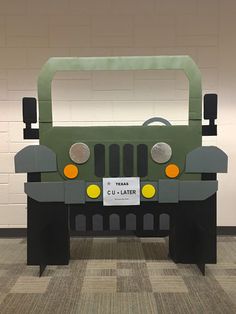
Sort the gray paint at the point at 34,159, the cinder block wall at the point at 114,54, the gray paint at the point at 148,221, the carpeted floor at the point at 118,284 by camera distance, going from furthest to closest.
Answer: the cinder block wall at the point at 114,54 → the gray paint at the point at 148,221 → the gray paint at the point at 34,159 → the carpeted floor at the point at 118,284

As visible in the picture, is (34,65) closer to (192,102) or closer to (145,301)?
(192,102)

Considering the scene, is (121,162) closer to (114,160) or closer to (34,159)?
(114,160)

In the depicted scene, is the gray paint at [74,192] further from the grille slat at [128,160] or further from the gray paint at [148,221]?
the gray paint at [148,221]

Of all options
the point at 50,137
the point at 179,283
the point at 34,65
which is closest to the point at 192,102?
the point at 50,137

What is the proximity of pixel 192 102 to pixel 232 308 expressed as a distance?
0.83 meters

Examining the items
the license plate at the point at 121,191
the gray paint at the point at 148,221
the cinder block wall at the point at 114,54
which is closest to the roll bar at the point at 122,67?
the license plate at the point at 121,191

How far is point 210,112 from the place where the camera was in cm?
142

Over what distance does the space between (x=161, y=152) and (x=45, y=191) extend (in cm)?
53

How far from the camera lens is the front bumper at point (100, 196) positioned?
1.40 meters

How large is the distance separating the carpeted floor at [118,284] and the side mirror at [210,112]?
637 millimetres

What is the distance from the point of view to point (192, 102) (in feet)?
4.65

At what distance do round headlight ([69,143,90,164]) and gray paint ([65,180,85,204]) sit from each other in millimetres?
98

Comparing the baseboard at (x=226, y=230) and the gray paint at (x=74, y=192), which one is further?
the baseboard at (x=226, y=230)

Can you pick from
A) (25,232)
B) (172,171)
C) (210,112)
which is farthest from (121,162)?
(25,232)
